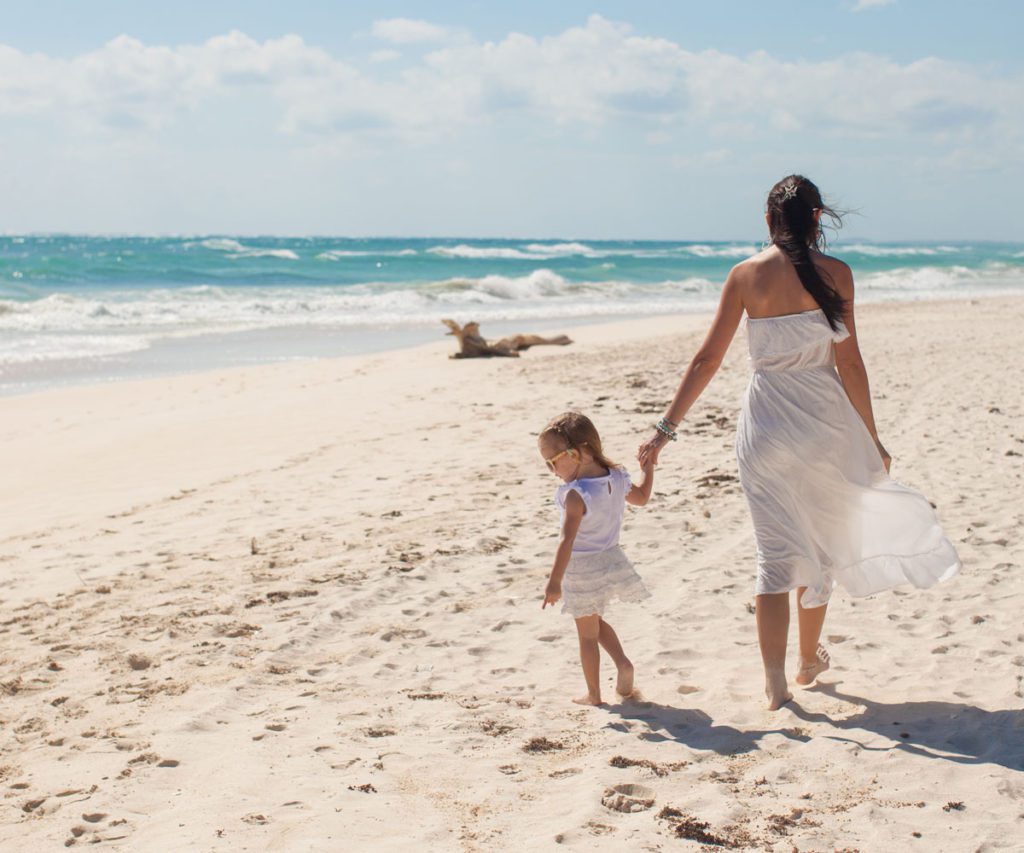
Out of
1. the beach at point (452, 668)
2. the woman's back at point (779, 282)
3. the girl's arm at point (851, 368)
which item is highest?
the woman's back at point (779, 282)

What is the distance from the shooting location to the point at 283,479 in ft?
25.1

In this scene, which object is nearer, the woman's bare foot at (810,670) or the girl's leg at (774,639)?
the girl's leg at (774,639)

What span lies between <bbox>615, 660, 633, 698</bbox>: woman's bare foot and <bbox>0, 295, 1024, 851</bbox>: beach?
0.14ft

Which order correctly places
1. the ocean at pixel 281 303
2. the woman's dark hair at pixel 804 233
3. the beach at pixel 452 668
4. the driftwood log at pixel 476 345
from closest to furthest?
1. the beach at pixel 452 668
2. the woman's dark hair at pixel 804 233
3. the driftwood log at pixel 476 345
4. the ocean at pixel 281 303

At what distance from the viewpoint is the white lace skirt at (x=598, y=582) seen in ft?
12.0

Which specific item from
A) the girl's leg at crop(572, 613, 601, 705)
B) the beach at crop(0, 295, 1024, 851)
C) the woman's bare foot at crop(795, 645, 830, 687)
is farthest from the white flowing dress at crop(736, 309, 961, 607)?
the girl's leg at crop(572, 613, 601, 705)

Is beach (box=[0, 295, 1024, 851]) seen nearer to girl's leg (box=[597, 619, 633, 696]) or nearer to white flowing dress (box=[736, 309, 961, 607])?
girl's leg (box=[597, 619, 633, 696])

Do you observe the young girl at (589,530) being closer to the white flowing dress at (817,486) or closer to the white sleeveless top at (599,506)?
the white sleeveless top at (599,506)

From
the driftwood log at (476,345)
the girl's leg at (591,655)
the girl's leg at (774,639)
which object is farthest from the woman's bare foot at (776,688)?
the driftwood log at (476,345)

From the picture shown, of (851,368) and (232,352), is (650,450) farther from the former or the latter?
(232,352)

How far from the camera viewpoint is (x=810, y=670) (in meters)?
3.84

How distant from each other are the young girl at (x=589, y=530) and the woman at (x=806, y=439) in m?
0.16

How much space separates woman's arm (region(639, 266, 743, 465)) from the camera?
352 cm

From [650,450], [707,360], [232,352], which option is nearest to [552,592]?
[650,450]
